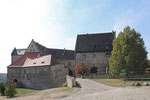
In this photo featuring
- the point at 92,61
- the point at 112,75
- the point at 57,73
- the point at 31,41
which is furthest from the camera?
the point at 31,41

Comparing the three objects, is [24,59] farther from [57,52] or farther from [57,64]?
[57,64]

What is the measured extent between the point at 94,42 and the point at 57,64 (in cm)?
1105

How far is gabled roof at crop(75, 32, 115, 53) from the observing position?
36500 millimetres

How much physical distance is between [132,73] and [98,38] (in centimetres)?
1471

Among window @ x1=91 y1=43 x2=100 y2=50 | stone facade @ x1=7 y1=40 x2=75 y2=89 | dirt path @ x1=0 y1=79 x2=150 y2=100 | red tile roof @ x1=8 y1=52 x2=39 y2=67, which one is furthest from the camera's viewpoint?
red tile roof @ x1=8 y1=52 x2=39 y2=67

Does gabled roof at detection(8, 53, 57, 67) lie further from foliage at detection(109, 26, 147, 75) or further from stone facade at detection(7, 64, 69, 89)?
foliage at detection(109, 26, 147, 75)

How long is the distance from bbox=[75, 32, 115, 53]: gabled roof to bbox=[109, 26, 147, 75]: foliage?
9518mm

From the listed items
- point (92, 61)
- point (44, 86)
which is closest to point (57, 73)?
point (44, 86)

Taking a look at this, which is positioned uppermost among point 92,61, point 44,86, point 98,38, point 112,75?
point 98,38

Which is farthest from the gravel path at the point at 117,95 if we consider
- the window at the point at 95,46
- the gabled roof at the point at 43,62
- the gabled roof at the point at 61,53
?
the gabled roof at the point at 61,53

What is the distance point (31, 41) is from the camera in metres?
47.8

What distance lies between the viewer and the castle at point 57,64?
3203cm

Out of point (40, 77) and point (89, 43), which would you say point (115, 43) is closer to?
point (89, 43)

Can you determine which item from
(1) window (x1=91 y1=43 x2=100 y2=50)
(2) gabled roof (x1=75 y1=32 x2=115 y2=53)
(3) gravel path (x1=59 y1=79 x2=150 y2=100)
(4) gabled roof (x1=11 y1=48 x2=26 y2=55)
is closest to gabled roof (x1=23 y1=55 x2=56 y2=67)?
(2) gabled roof (x1=75 y1=32 x2=115 y2=53)
